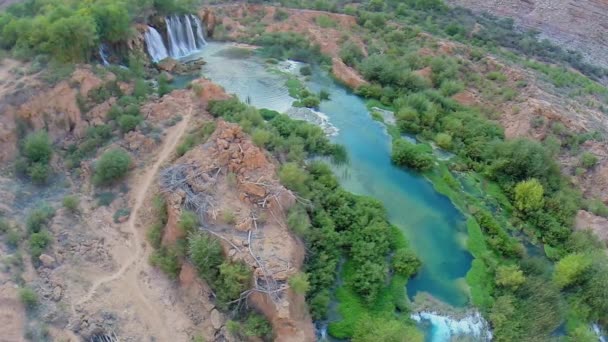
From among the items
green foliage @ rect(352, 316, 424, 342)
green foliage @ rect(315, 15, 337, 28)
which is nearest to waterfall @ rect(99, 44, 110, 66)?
green foliage @ rect(315, 15, 337, 28)

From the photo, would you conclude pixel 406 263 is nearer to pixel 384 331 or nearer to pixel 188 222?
pixel 384 331

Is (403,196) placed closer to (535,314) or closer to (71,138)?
(535,314)

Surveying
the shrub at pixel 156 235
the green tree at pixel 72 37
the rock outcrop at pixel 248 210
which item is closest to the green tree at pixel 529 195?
the rock outcrop at pixel 248 210

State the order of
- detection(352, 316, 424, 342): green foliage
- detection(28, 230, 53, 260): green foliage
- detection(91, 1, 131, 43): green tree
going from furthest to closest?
detection(91, 1, 131, 43): green tree → detection(28, 230, 53, 260): green foliage → detection(352, 316, 424, 342): green foliage

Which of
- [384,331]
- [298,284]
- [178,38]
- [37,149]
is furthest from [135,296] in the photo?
[178,38]

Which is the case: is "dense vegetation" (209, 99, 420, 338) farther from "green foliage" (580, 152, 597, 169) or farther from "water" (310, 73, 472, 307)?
"green foliage" (580, 152, 597, 169)

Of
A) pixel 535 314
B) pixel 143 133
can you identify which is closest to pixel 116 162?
pixel 143 133

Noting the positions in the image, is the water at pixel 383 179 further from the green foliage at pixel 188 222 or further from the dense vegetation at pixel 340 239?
the green foliage at pixel 188 222
